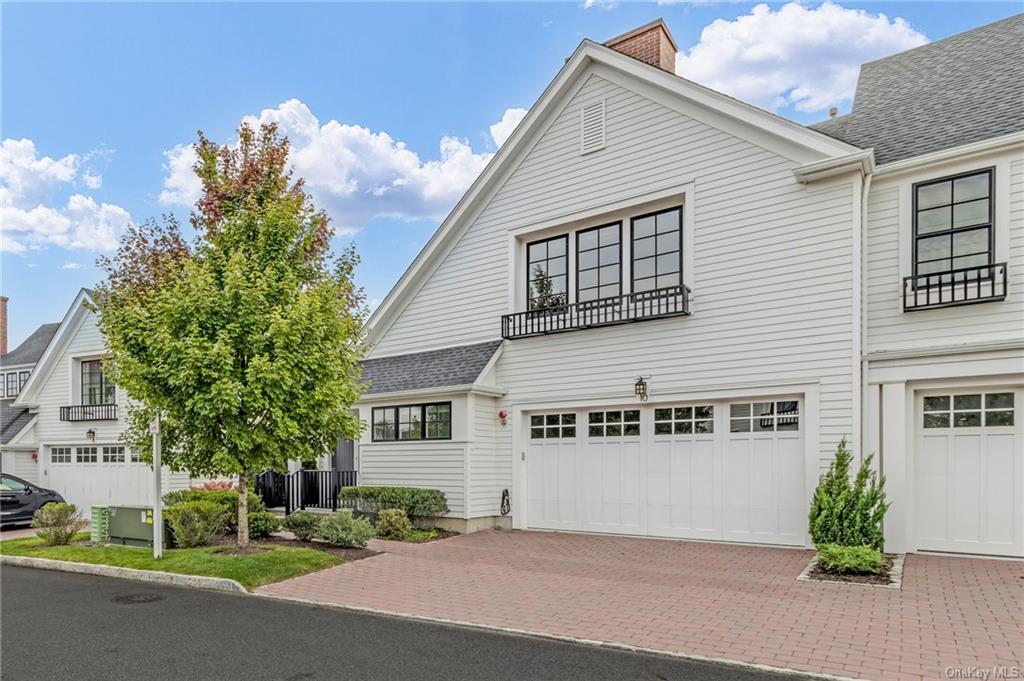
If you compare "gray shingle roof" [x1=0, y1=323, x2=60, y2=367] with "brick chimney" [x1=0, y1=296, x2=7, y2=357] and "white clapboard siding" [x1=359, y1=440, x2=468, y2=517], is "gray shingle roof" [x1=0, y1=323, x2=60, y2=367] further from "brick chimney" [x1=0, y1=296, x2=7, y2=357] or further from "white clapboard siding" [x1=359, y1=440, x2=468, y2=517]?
"white clapboard siding" [x1=359, y1=440, x2=468, y2=517]

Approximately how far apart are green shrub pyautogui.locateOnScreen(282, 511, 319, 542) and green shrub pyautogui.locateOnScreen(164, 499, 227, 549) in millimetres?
1319

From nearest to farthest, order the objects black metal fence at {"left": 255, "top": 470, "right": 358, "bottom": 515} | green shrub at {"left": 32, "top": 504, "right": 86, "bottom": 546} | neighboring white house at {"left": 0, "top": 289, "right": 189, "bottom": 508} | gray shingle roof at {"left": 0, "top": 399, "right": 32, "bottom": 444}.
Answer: green shrub at {"left": 32, "top": 504, "right": 86, "bottom": 546}, black metal fence at {"left": 255, "top": 470, "right": 358, "bottom": 515}, neighboring white house at {"left": 0, "top": 289, "right": 189, "bottom": 508}, gray shingle roof at {"left": 0, "top": 399, "right": 32, "bottom": 444}

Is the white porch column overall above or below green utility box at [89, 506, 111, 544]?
above

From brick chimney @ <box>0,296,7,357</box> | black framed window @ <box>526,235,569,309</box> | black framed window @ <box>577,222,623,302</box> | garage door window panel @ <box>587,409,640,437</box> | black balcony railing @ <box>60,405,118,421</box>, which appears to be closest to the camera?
garage door window panel @ <box>587,409,640,437</box>

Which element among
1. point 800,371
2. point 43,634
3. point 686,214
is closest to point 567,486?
point 800,371

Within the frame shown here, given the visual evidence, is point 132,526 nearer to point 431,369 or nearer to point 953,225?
point 431,369

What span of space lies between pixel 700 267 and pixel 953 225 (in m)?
3.76

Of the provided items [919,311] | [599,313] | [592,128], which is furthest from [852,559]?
[592,128]

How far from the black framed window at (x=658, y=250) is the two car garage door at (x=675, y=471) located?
7.93ft

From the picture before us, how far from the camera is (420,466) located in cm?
1320

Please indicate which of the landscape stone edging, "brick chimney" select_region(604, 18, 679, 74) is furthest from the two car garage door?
"brick chimney" select_region(604, 18, 679, 74)

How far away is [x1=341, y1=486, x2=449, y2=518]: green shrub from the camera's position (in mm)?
12461

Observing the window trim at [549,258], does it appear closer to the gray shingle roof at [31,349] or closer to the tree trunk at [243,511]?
the tree trunk at [243,511]

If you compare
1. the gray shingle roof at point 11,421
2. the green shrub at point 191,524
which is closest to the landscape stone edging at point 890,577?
the green shrub at point 191,524
